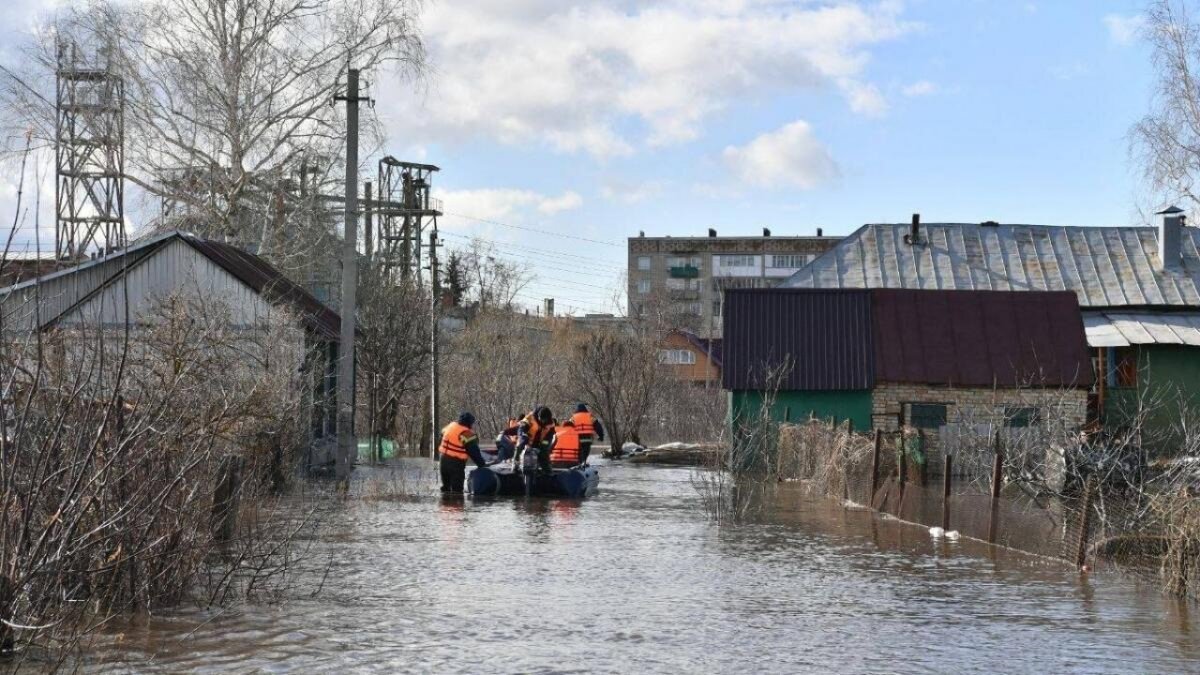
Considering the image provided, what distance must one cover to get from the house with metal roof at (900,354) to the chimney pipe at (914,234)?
6.77m

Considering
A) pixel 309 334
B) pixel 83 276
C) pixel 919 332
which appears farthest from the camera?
pixel 919 332

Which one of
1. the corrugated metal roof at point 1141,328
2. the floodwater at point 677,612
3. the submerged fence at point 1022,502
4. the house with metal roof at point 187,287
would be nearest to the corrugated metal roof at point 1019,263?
the corrugated metal roof at point 1141,328

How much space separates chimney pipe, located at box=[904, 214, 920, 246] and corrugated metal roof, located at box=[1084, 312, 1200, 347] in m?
5.82

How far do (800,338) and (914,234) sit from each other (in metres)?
9.95

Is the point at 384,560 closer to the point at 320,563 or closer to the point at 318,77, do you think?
the point at 320,563

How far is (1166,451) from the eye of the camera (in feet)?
124

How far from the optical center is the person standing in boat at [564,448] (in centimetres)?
2934

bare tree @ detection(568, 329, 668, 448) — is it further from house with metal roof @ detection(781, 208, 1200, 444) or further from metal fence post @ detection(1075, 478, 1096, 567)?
metal fence post @ detection(1075, 478, 1096, 567)

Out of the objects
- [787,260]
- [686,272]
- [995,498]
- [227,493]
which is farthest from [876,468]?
[686,272]

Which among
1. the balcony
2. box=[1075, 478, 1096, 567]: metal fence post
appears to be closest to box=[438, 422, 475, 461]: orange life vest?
box=[1075, 478, 1096, 567]: metal fence post

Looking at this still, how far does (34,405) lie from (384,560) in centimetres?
783

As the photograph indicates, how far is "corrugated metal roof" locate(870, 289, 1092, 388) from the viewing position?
39188 millimetres

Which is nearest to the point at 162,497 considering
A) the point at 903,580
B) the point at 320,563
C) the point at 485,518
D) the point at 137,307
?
the point at 320,563

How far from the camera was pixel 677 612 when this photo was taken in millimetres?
14273
